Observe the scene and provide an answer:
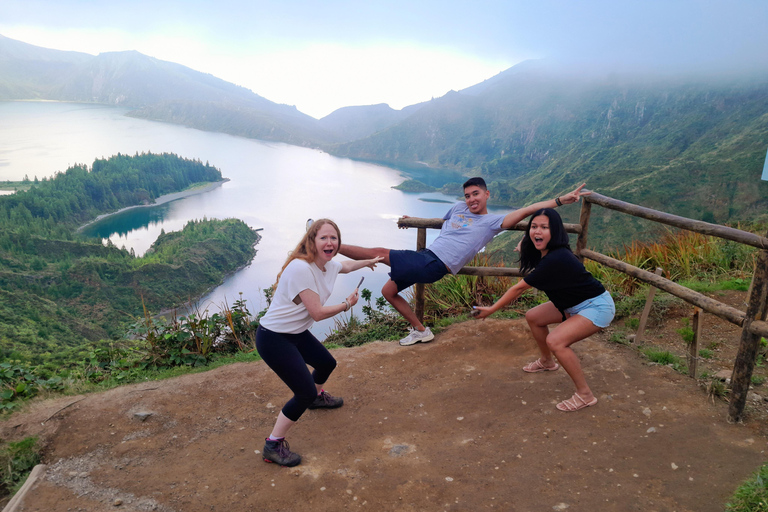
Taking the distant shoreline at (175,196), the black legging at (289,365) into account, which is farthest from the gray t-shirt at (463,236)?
the distant shoreline at (175,196)

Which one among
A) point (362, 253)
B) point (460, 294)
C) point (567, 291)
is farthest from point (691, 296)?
point (460, 294)

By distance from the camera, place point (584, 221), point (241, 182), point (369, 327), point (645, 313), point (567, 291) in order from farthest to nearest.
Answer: point (241, 182) < point (369, 327) < point (584, 221) < point (645, 313) < point (567, 291)

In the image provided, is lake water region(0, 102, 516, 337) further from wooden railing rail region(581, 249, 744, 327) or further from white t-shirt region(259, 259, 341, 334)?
white t-shirt region(259, 259, 341, 334)

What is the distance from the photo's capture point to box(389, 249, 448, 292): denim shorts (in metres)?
4.25

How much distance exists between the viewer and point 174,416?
354 centimetres

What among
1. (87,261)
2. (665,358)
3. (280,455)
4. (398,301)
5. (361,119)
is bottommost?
(87,261)

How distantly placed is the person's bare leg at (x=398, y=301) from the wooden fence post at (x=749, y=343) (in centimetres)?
270

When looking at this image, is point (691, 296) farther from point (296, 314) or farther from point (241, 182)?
point (241, 182)

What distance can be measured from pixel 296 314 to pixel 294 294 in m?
0.16

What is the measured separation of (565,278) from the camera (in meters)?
3.06

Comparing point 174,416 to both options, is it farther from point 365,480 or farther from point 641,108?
point 641,108

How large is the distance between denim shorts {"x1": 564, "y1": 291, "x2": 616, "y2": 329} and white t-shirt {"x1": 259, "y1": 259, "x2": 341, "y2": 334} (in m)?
1.74

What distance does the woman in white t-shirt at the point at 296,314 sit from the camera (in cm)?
267

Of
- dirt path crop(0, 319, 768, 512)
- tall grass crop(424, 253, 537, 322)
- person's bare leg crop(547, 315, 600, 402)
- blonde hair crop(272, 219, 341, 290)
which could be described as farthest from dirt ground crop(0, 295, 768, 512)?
tall grass crop(424, 253, 537, 322)
